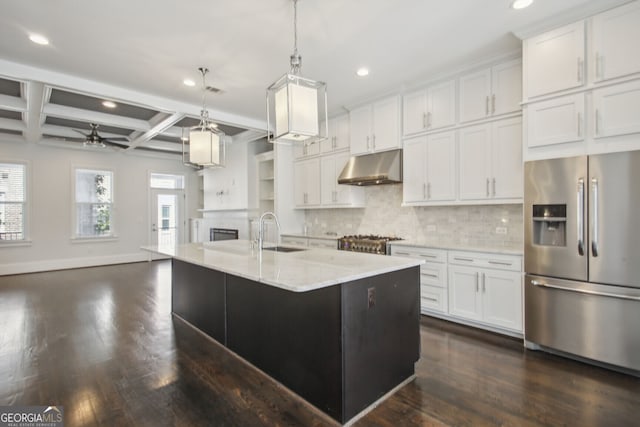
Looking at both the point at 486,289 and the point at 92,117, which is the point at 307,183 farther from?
the point at 92,117

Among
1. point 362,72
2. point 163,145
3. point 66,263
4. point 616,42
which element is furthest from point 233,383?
point 66,263

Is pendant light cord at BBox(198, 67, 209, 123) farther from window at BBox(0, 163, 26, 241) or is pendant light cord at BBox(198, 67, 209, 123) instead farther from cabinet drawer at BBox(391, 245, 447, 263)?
window at BBox(0, 163, 26, 241)

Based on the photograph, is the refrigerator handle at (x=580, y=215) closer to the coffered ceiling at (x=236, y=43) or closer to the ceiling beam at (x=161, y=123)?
the coffered ceiling at (x=236, y=43)

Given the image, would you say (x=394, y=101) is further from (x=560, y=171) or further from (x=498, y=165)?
(x=560, y=171)

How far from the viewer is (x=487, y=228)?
149 inches

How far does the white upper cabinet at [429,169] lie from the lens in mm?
3809

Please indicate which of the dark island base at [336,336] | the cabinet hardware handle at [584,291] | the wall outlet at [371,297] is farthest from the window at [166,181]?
the cabinet hardware handle at [584,291]

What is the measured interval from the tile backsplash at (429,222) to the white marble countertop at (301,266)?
5.95ft

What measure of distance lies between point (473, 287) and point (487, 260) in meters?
0.33

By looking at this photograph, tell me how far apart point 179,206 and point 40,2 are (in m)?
6.93

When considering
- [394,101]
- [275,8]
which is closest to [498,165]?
[394,101]

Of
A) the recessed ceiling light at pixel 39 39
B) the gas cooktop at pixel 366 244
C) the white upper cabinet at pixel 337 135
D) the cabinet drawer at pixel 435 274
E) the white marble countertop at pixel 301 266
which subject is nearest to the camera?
the white marble countertop at pixel 301 266

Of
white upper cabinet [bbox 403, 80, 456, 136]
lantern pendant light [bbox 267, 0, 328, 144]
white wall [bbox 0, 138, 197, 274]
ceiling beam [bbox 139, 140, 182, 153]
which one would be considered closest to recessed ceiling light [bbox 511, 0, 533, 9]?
white upper cabinet [bbox 403, 80, 456, 136]

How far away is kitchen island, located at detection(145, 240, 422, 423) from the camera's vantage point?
1.91 metres
